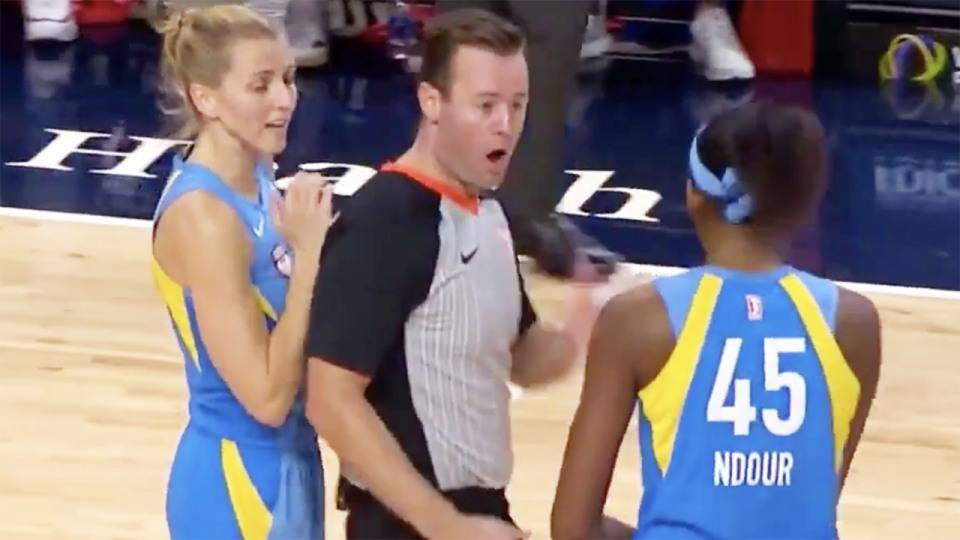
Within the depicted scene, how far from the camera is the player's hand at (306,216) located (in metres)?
2.40

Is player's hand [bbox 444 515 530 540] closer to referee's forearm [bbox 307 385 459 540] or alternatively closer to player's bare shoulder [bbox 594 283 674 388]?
referee's forearm [bbox 307 385 459 540]

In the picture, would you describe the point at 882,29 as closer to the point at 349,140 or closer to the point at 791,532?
the point at 349,140

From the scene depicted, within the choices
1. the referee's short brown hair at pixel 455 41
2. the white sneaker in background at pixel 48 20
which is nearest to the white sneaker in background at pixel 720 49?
the white sneaker in background at pixel 48 20

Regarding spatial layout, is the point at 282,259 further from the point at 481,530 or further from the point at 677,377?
the point at 677,377

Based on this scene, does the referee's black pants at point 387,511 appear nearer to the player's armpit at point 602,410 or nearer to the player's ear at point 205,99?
the player's armpit at point 602,410

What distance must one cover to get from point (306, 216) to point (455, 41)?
32 cm

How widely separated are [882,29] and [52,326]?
177 inches

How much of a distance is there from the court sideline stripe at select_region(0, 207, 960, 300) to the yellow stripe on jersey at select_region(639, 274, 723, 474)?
2798 millimetres

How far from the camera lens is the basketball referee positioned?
223 centimetres

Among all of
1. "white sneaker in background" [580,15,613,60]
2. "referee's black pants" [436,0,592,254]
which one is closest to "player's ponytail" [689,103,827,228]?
"referee's black pants" [436,0,592,254]

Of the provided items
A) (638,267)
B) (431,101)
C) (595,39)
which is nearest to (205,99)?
(431,101)

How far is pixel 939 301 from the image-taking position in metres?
5.26

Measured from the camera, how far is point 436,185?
2311 mm

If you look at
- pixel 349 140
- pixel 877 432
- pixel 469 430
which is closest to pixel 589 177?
pixel 349 140
